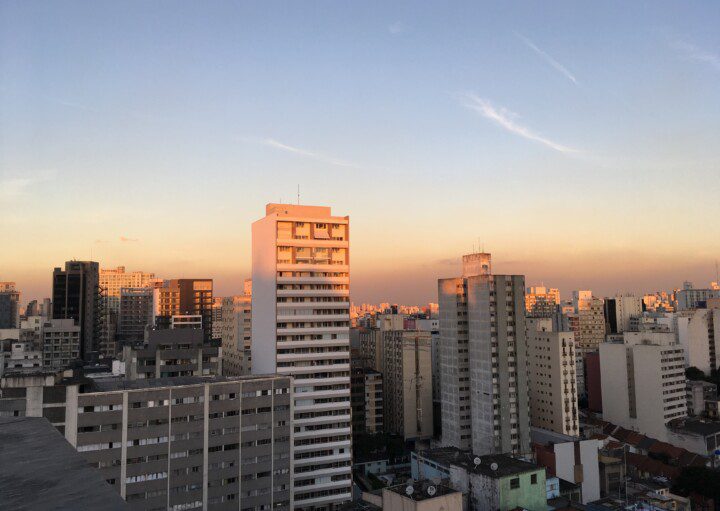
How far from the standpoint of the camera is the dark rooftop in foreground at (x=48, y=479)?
123 inches

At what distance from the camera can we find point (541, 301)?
5153 inches

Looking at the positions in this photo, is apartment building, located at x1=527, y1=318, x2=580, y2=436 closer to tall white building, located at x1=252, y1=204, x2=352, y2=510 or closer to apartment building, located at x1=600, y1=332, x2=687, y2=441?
apartment building, located at x1=600, y1=332, x2=687, y2=441

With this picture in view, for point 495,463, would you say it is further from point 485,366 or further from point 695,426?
point 695,426

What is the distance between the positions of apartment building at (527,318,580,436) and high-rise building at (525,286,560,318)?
47549 mm

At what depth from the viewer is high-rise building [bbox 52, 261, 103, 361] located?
9144 centimetres

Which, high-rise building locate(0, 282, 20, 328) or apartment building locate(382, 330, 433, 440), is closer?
apartment building locate(382, 330, 433, 440)

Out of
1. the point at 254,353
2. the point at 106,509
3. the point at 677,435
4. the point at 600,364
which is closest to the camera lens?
the point at 106,509

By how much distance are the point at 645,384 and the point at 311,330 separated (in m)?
41.2

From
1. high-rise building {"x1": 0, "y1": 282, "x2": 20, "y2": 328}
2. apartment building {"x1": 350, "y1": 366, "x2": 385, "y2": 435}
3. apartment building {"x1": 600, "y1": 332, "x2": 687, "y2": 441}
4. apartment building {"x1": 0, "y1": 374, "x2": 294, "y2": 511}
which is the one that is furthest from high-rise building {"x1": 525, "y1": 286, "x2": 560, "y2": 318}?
high-rise building {"x1": 0, "y1": 282, "x2": 20, "y2": 328}

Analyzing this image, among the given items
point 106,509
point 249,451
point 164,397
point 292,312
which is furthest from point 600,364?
point 106,509

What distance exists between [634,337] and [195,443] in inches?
2333

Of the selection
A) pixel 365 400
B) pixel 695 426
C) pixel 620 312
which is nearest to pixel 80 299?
pixel 365 400

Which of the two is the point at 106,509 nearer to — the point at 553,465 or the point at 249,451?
the point at 249,451

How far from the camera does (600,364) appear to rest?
6725 cm
